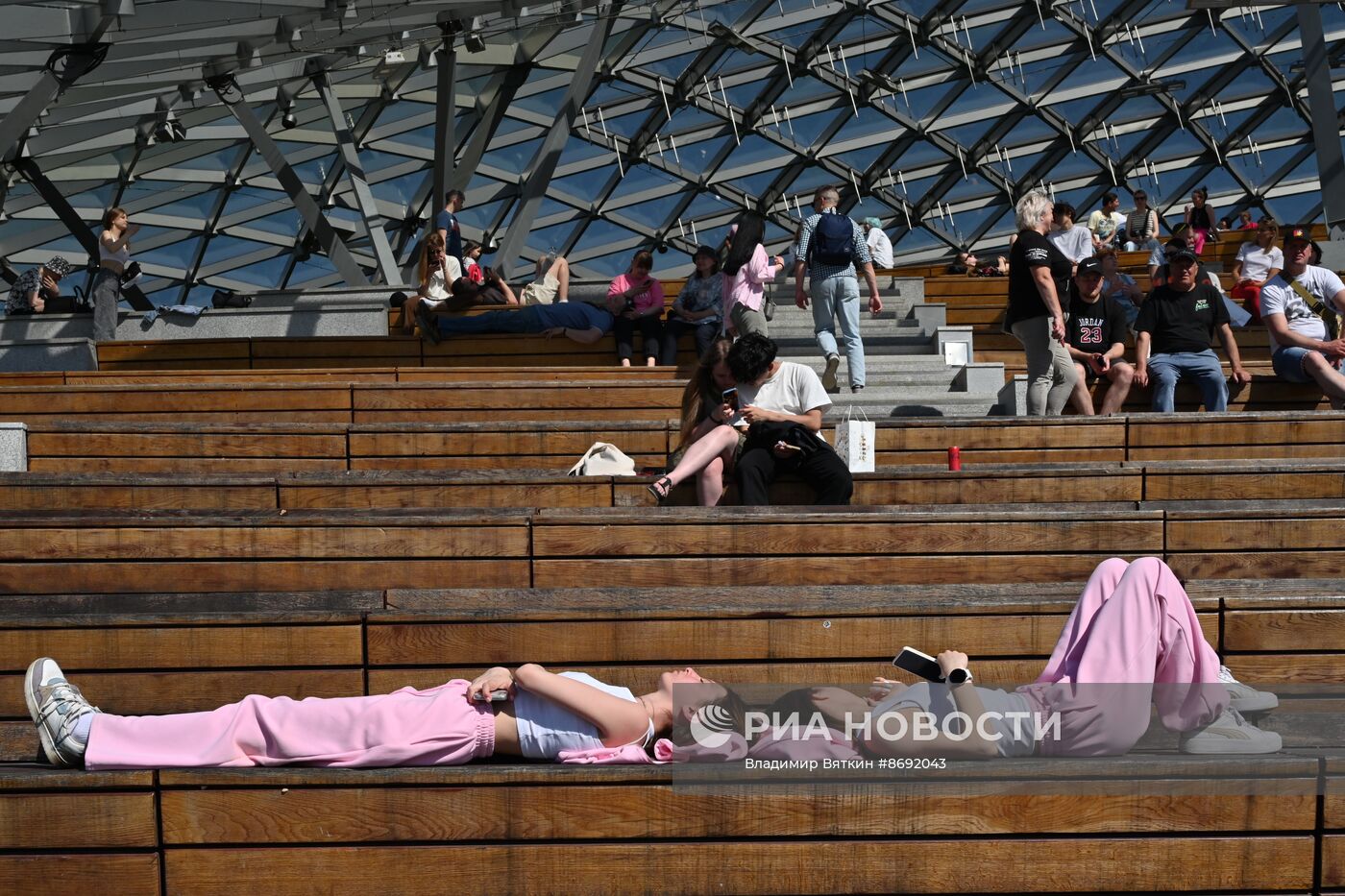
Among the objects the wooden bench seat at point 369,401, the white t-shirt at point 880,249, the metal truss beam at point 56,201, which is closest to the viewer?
the wooden bench seat at point 369,401

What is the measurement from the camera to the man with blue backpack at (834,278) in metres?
11.1

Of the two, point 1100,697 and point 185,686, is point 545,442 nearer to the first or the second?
point 185,686

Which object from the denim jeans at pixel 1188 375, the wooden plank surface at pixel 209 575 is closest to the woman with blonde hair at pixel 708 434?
the wooden plank surface at pixel 209 575

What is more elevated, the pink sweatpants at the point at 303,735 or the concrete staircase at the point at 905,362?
the concrete staircase at the point at 905,362

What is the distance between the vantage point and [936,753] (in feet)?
13.7

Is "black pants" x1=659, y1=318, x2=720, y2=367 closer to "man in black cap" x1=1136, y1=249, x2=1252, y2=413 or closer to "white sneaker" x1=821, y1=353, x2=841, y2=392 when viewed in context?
"white sneaker" x1=821, y1=353, x2=841, y2=392

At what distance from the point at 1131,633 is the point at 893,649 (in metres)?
0.97

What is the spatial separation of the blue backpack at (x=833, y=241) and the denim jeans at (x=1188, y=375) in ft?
8.11

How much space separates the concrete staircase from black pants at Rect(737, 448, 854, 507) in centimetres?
234

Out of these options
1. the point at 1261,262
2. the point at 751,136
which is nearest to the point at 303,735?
the point at 1261,262

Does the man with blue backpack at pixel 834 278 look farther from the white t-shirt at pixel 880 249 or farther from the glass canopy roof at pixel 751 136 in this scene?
the glass canopy roof at pixel 751 136

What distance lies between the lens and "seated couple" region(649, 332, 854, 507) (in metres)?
7.21

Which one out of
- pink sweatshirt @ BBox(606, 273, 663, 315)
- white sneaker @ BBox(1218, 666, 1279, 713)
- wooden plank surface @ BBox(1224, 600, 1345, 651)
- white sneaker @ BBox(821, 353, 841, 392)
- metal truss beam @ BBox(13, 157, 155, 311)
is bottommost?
white sneaker @ BBox(1218, 666, 1279, 713)

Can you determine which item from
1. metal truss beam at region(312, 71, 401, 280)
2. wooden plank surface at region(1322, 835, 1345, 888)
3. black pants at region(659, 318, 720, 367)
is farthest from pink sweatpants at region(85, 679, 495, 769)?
metal truss beam at region(312, 71, 401, 280)
